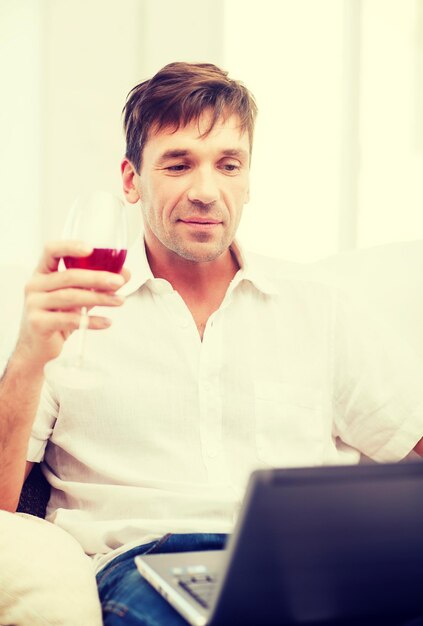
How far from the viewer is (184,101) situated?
1688mm

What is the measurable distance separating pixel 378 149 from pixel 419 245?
4.16ft

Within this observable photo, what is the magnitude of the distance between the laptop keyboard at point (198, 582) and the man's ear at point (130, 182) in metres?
0.94

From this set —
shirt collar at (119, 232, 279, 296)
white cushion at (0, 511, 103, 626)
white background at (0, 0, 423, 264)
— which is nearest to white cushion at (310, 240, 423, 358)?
shirt collar at (119, 232, 279, 296)

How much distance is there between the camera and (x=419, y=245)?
1914 mm

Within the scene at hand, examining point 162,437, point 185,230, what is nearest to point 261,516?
point 162,437

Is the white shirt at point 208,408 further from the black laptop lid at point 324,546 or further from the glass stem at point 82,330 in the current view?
the black laptop lid at point 324,546

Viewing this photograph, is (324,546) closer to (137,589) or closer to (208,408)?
(137,589)

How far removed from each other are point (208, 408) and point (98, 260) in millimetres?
529

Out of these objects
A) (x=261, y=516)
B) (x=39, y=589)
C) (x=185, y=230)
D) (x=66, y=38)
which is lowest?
(x=39, y=589)

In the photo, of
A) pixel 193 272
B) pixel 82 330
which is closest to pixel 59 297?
pixel 82 330

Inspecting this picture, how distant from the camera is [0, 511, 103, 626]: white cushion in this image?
114 centimetres

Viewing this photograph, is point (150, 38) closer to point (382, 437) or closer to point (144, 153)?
point (144, 153)

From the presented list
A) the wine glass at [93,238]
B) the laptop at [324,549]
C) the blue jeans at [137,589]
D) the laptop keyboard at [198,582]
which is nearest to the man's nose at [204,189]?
the wine glass at [93,238]

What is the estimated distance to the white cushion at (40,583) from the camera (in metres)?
1.14
